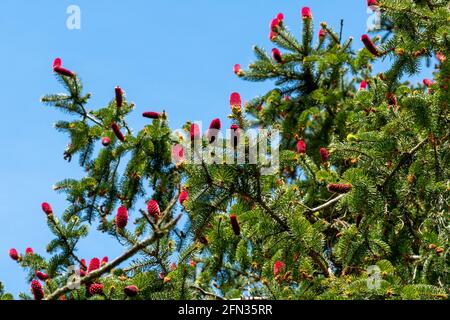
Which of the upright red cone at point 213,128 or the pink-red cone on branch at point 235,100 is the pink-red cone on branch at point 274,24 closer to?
the pink-red cone on branch at point 235,100

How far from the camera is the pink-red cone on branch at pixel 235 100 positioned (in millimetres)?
3531

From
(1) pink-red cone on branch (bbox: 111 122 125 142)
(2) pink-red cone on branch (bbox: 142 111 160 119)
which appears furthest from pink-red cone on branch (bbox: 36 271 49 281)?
(2) pink-red cone on branch (bbox: 142 111 160 119)

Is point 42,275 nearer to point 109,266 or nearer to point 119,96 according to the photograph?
point 119,96

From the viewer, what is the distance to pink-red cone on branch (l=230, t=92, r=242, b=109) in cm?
353

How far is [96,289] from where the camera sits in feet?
15.3

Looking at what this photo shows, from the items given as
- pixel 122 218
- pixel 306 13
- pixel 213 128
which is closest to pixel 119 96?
pixel 306 13

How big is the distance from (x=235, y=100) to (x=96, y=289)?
191 cm

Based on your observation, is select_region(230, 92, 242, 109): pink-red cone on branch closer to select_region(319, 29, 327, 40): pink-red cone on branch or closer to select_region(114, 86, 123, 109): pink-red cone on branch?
select_region(114, 86, 123, 109): pink-red cone on branch

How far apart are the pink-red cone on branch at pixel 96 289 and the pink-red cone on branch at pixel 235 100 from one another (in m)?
1.82

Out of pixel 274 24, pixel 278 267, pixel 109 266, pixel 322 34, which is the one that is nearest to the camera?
pixel 109 266

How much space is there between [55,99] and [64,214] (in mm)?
1197

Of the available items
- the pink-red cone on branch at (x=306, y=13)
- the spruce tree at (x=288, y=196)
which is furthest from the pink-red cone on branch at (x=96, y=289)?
the pink-red cone on branch at (x=306, y=13)
